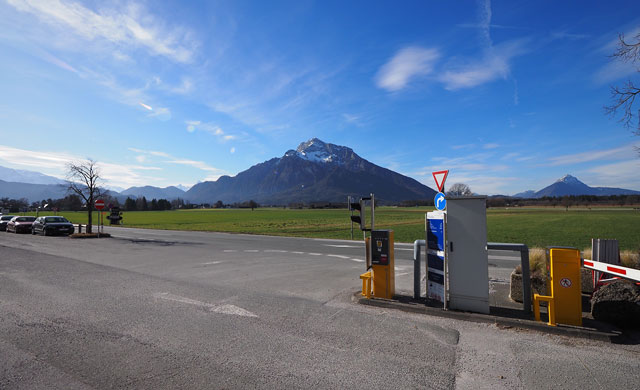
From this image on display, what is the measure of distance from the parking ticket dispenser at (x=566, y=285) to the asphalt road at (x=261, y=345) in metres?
0.50

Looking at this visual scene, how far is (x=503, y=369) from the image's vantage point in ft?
12.8

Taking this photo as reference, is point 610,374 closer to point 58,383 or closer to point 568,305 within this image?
point 568,305

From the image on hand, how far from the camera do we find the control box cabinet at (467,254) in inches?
228

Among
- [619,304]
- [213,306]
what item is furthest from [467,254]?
[213,306]

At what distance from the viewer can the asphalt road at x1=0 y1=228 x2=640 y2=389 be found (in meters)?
3.64

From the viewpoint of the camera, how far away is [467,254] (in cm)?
592

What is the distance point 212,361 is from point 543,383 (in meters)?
3.92

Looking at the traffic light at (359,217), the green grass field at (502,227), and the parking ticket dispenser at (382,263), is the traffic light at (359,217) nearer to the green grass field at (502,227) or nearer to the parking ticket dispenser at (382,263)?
the parking ticket dispenser at (382,263)

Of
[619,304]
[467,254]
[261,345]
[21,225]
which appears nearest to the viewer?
[261,345]

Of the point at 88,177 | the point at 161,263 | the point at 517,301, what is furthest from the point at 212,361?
the point at 88,177

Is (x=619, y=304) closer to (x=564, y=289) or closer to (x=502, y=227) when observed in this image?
(x=564, y=289)

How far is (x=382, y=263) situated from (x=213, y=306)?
11.8ft

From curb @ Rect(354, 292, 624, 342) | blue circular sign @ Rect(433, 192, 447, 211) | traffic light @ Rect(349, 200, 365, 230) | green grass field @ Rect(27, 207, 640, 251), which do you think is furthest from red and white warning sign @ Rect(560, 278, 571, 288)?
green grass field @ Rect(27, 207, 640, 251)

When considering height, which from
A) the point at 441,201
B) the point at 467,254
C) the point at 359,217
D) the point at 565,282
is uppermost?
the point at 441,201
